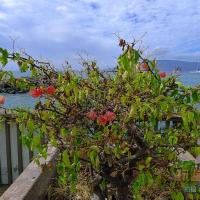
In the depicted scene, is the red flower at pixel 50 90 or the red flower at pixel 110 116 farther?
the red flower at pixel 50 90

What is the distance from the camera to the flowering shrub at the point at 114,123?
246 cm

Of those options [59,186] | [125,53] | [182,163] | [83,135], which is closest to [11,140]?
[59,186]

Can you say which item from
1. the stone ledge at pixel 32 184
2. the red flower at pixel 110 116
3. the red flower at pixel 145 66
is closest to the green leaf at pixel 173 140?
the red flower at pixel 110 116

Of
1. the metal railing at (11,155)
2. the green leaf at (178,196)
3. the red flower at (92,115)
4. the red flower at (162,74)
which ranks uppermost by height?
the red flower at (162,74)

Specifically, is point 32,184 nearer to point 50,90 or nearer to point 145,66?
point 50,90

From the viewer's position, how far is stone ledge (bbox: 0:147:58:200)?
125 inches

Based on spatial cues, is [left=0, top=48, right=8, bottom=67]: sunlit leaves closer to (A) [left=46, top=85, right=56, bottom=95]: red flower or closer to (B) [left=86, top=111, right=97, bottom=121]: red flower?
(A) [left=46, top=85, right=56, bottom=95]: red flower

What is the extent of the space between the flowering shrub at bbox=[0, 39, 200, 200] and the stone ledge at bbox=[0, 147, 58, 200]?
47 centimetres

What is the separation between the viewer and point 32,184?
3438 mm

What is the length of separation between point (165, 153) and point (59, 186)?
1.94 m

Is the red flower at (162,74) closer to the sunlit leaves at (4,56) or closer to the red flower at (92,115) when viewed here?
the red flower at (92,115)

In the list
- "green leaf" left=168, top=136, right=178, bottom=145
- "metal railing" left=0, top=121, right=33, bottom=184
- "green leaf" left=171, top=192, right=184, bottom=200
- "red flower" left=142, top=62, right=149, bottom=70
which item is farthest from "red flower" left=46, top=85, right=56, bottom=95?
"metal railing" left=0, top=121, right=33, bottom=184

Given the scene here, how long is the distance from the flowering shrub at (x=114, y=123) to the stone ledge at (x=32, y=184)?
1.55ft

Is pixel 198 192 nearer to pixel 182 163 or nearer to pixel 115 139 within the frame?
pixel 182 163
